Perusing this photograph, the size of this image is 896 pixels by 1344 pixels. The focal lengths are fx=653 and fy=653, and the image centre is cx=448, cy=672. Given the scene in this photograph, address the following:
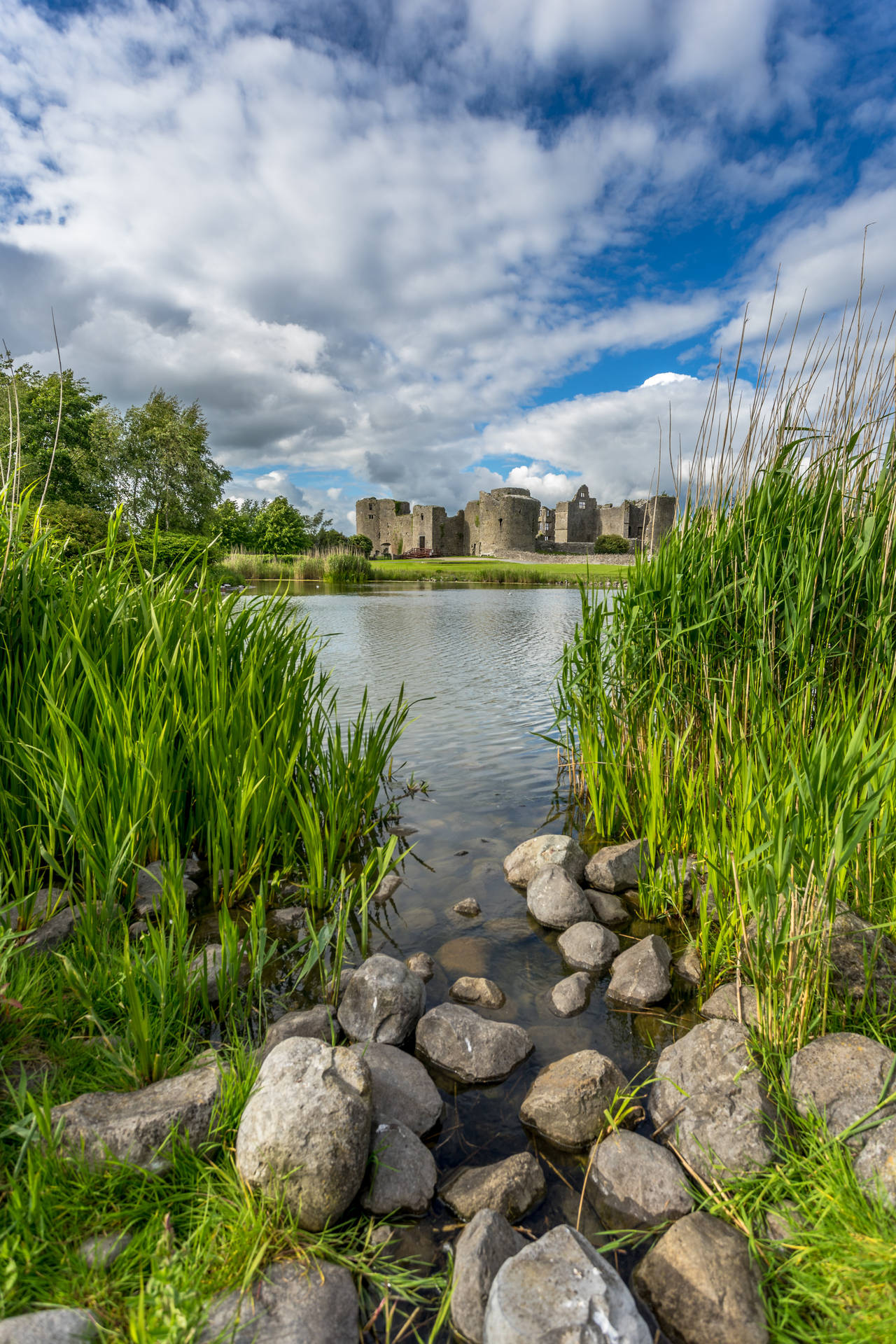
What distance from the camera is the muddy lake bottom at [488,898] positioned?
1.84 meters

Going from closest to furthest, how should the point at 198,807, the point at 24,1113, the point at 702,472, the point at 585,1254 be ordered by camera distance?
the point at 585,1254
the point at 24,1113
the point at 198,807
the point at 702,472

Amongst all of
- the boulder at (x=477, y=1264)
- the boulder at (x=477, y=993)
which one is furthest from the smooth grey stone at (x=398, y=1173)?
the boulder at (x=477, y=993)

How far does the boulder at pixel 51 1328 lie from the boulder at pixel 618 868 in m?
2.55

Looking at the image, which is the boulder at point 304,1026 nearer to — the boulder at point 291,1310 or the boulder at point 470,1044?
the boulder at point 470,1044

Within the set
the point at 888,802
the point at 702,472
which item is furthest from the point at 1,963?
the point at 702,472

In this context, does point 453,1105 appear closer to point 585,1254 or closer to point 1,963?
point 585,1254

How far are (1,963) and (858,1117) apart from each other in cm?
219

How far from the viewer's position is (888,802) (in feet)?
7.41

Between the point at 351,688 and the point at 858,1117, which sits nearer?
the point at 858,1117

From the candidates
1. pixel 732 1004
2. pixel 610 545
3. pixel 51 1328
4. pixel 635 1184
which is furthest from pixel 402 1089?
pixel 610 545

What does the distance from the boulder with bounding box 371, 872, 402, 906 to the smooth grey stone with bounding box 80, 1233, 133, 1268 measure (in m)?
1.89

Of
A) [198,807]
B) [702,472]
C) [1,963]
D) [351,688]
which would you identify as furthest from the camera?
[351,688]

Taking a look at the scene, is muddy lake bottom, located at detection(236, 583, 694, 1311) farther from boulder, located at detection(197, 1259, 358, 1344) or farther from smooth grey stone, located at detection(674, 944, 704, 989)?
boulder, located at detection(197, 1259, 358, 1344)

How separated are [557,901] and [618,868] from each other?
444 millimetres
